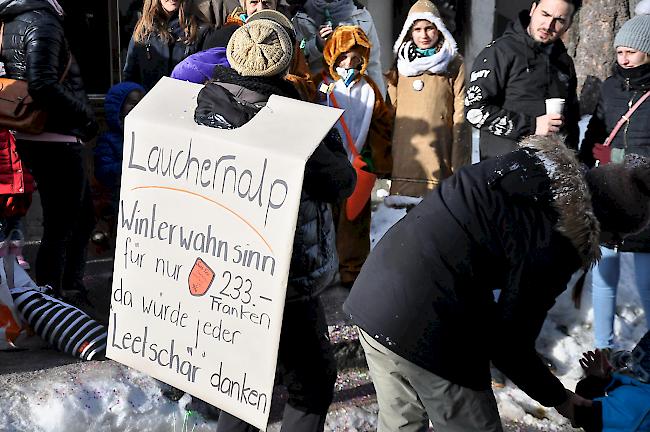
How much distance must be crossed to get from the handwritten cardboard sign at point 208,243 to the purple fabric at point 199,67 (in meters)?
0.68

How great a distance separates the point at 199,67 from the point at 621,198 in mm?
1937

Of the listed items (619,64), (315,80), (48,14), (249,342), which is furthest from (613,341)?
(48,14)

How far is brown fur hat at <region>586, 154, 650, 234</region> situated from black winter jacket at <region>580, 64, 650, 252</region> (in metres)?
2.08

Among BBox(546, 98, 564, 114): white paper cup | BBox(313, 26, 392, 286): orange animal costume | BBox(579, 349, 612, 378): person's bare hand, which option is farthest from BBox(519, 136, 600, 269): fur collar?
BBox(313, 26, 392, 286): orange animal costume

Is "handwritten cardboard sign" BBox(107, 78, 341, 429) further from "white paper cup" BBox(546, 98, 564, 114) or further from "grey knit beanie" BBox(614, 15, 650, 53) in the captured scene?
"grey knit beanie" BBox(614, 15, 650, 53)

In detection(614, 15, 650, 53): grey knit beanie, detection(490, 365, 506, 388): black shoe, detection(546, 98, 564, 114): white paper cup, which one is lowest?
detection(490, 365, 506, 388): black shoe

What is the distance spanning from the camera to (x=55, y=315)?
13.4ft

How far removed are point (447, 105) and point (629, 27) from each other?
129 cm

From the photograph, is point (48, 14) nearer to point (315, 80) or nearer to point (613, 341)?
point (315, 80)

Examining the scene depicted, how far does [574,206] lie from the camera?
6.96 feet

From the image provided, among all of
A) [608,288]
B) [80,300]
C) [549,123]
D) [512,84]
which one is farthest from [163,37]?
[608,288]

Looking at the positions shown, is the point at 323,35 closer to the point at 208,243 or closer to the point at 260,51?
the point at 260,51

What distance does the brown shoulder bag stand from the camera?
411 centimetres

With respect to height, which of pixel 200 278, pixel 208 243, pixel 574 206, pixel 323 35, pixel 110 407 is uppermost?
pixel 323 35
